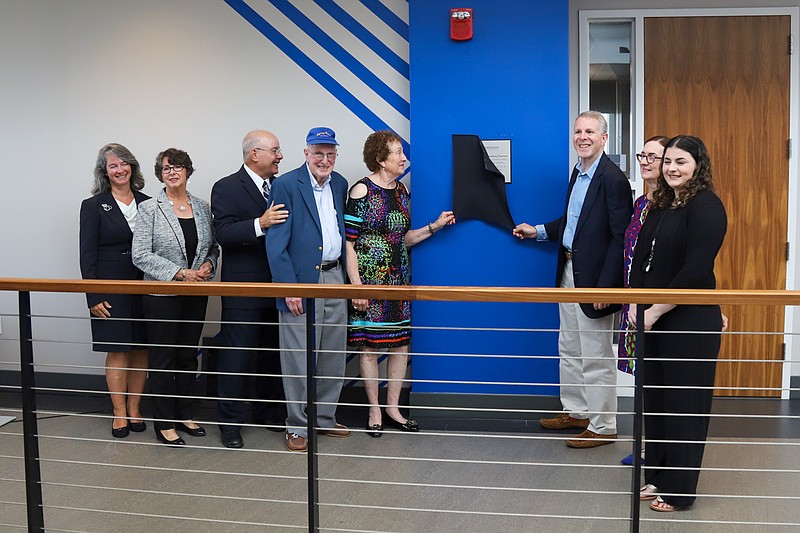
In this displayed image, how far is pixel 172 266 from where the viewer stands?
14.0ft

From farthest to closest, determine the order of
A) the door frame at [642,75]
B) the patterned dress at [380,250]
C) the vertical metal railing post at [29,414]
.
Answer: the door frame at [642,75], the patterned dress at [380,250], the vertical metal railing post at [29,414]

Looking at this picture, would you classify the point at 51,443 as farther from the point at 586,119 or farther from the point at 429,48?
the point at 586,119

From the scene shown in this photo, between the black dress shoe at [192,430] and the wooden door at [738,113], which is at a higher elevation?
the wooden door at [738,113]

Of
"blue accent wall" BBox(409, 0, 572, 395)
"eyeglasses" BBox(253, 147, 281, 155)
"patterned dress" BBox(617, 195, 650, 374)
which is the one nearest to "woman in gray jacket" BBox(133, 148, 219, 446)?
"eyeglasses" BBox(253, 147, 281, 155)

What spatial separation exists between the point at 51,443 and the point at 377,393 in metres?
1.73

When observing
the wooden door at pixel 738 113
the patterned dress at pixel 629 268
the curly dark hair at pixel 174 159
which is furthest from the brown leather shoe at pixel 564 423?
the curly dark hair at pixel 174 159

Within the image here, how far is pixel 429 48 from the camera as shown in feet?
15.1

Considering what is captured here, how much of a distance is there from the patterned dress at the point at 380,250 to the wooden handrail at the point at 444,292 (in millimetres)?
1794

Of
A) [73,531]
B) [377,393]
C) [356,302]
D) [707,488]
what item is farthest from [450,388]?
[73,531]

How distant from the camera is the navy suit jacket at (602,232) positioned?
4.04m

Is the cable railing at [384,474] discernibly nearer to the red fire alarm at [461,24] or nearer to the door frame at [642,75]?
the door frame at [642,75]

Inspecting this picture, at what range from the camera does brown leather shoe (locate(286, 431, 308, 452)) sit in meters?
4.19

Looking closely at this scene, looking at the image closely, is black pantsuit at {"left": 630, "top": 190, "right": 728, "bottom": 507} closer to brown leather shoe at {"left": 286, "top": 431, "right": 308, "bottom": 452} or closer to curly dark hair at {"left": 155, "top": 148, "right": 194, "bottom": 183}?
brown leather shoe at {"left": 286, "top": 431, "right": 308, "bottom": 452}

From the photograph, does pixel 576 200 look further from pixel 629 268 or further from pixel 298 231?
pixel 298 231
